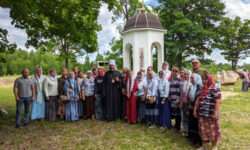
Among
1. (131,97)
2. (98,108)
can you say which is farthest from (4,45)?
(131,97)

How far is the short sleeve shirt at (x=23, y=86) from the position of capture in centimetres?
538

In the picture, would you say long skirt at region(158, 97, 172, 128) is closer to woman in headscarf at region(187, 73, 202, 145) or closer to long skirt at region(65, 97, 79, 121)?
woman in headscarf at region(187, 73, 202, 145)

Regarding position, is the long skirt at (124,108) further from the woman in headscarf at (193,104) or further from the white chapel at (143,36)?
the white chapel at (143,36)

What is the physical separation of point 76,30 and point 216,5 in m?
18.2

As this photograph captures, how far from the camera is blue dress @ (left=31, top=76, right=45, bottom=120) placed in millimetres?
6004

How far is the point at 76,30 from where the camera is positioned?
23.4 feet

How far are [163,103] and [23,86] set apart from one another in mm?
4127

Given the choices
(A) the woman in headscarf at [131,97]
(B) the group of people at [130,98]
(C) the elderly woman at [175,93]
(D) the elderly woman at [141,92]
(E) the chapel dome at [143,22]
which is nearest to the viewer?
(B) the group of people at [130,98]

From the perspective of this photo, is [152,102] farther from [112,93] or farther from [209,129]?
[209,129]

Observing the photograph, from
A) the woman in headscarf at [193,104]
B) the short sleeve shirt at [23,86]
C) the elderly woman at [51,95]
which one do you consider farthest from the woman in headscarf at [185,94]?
the short sleeve shirt at [23,86]

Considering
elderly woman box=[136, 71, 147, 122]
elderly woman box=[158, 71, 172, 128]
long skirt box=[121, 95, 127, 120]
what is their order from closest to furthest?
elderly woman box=[158, 71, 172, 128], elderly woman box=[136, 71, 147, 122], long skirt box=[121, 95, 127, 120]

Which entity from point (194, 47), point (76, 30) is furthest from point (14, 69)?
point (76, 30)

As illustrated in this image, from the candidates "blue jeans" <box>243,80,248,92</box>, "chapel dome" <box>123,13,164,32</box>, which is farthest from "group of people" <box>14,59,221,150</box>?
"blue jeans" <box>243,80,248,92</box>

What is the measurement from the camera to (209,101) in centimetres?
Result: 357
